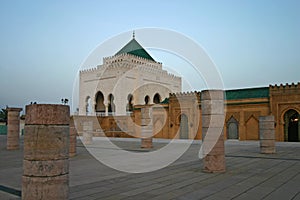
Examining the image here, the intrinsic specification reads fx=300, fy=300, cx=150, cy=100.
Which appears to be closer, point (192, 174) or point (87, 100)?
point (192, 174)

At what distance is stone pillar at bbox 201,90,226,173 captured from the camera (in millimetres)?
7246

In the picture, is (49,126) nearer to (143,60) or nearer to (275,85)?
(275,85)

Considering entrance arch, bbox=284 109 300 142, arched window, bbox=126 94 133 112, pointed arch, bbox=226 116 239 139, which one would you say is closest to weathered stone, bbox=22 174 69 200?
entrance arch, bbox=284 109 300 142

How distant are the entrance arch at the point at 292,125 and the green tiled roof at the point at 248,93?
1.93 metres

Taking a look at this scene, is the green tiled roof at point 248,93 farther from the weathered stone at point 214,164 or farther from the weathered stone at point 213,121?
the weathered stone at point 214,164

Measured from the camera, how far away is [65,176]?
3934 millimetres

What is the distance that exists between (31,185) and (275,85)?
19.8 metres

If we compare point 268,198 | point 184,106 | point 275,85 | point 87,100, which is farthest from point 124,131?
point 268,198

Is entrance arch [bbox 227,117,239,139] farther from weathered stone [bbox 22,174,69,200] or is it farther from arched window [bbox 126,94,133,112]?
weathered stone [bbox 22,174,69,200]

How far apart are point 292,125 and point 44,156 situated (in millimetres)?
20500

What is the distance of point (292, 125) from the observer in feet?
68.6

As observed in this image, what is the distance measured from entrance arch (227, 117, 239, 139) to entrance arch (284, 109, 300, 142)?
3.34 meters

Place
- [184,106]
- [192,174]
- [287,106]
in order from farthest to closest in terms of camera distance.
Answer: [184,106] < [287,106] < [192,174]

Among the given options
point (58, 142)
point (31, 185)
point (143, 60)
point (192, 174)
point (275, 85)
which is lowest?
point (192, 174)
